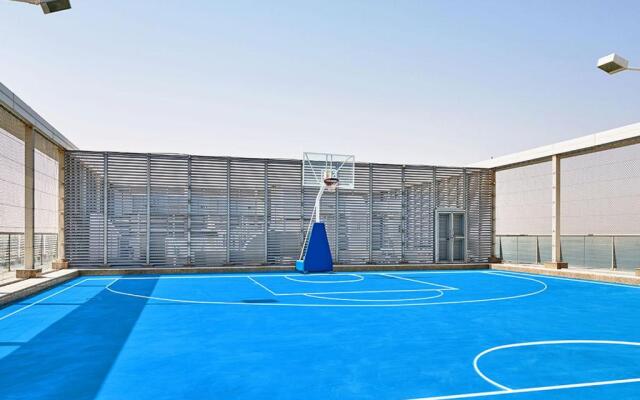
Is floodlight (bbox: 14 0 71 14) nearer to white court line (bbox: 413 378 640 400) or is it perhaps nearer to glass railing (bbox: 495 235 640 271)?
white court line (bbox: 413 378 640 400)

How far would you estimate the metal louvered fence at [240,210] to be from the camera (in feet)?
50.7

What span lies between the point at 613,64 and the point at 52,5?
26.8 ft

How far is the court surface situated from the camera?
4.27 metres

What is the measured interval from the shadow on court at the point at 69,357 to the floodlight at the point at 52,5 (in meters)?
3.78

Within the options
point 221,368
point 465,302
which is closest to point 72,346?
point 221,368

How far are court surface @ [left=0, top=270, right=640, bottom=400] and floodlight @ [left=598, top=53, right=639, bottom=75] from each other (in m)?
4.06

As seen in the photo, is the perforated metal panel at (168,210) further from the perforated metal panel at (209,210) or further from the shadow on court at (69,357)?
the shadow on court at (69,357)

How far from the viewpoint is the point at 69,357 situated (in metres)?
5.22

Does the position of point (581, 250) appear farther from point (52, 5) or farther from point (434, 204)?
point (52, 5)

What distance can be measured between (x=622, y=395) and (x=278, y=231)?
527 inches

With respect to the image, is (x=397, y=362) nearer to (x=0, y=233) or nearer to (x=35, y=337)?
(x=35, y=337)

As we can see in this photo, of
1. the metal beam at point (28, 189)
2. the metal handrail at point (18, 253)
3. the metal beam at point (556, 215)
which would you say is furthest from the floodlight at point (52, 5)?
the metal beam at point (556, 215)

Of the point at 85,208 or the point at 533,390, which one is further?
the point at 85,208

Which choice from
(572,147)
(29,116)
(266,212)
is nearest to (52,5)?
(29,116)
